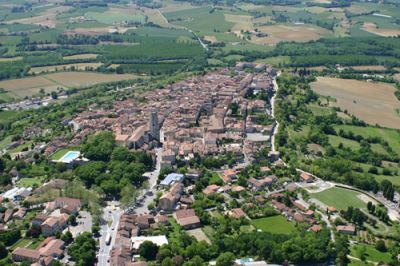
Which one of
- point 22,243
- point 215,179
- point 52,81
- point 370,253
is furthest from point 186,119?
point 52,81

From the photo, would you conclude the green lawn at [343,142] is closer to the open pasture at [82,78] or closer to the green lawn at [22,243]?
the green lawn at [22,243]

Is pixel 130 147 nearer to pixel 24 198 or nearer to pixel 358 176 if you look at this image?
pixel 24 198

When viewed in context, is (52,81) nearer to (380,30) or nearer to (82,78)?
(82,78)

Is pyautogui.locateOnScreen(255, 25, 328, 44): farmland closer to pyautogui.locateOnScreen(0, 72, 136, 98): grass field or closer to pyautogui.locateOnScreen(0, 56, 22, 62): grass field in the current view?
pyautogui.locateOnScreen(0, 72, 136, 98): grass field

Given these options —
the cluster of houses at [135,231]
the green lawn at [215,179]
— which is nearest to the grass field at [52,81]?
the green lawn at [215,179]

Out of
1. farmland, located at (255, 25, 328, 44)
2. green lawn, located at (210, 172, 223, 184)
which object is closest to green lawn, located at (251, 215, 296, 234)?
green lawn, located at (210, 172, 223, 184)

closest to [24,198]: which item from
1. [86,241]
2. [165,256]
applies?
[86,241]
